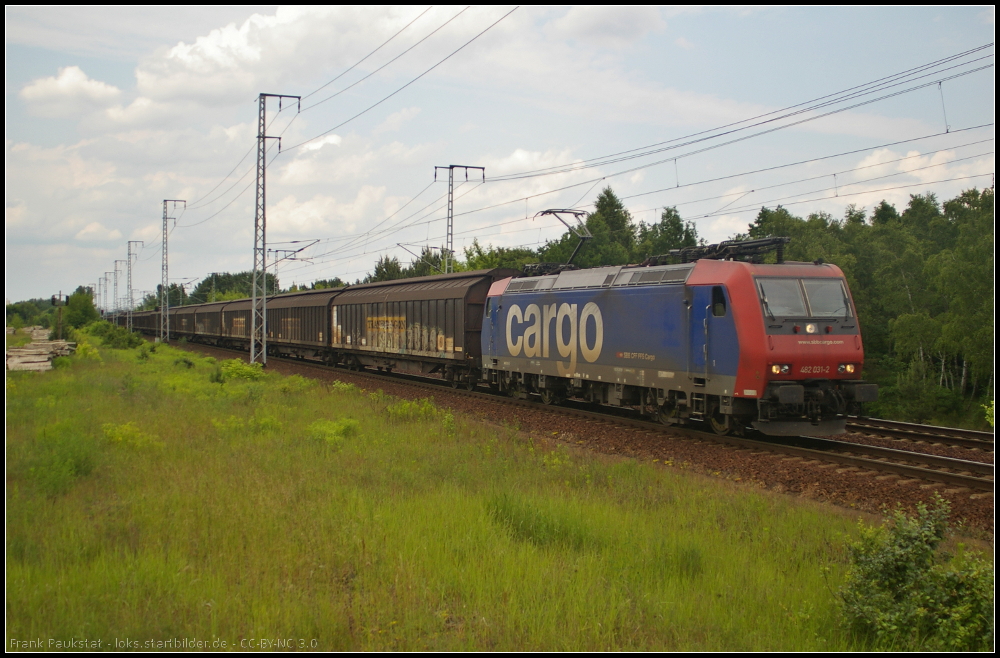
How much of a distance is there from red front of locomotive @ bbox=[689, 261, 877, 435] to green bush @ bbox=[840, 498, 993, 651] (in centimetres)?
673

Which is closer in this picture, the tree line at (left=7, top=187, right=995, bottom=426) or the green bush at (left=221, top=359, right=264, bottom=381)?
the green bush at (left=221, top=359, right=264, bottom=381)

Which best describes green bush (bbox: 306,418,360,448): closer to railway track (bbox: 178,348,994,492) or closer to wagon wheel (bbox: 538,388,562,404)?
railway track (bbox: 178,348,994,492)

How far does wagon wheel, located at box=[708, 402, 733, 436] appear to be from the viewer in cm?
1377

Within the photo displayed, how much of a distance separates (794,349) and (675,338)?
2.47 meters

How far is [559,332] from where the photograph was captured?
60.3ft

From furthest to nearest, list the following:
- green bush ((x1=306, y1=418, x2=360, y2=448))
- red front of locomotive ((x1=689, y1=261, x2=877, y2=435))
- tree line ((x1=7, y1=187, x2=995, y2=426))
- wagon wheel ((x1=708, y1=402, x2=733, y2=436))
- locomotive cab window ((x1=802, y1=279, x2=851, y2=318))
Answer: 1. tree line ((x1=7, y1=187, x2=995, y2=426))
2. wagon wheel ((x1=708, y1=402, x2=733, y2=436))
3. locomotive cab window ((x1=802, y1=279, x2=851, y2=318))
4. green bush ((x1=306, y1=418, x2=360, y2=448))
5. red front of locomotive ((x1=689, y1=261, x2=877, y2=435))

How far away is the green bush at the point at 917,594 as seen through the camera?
4891mm

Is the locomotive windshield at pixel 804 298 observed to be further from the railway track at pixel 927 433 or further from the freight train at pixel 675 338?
the railway track at pixel 927 433

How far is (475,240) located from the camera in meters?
55.2

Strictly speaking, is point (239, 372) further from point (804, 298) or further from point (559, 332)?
point (804, 298)

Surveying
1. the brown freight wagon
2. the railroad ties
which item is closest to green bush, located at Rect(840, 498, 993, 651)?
the brown freight wagon

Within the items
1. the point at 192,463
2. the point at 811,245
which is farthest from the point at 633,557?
the point at 811,245

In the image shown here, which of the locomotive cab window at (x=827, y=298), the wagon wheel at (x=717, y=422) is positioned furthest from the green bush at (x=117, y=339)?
the locomotive cab window at (x=827, y=298)

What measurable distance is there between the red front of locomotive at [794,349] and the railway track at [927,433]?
224 cm
